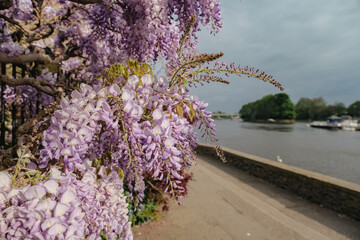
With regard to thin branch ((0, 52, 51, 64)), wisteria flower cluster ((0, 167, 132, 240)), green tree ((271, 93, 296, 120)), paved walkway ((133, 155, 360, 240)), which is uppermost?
green tree ((271, 93, 296, 120))

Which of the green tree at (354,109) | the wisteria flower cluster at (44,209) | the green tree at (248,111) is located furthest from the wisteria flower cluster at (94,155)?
the green tree at (354,109)

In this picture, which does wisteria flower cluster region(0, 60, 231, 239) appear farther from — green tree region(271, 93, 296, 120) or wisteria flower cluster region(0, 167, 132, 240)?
green tree region(271, 93, 296, 120)

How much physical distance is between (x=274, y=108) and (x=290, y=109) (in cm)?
660

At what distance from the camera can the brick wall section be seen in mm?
5594

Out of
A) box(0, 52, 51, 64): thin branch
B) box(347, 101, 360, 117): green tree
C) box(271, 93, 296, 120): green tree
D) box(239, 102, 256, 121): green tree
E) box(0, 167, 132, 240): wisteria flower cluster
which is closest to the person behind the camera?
box(0, 167, 132, 240): wisteria flower cluster

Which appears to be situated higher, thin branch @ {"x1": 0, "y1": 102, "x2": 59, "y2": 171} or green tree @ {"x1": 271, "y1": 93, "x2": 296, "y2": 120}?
green tree @ {"x1": 271, "y1": 93, "x2": 296, "y2": 120}

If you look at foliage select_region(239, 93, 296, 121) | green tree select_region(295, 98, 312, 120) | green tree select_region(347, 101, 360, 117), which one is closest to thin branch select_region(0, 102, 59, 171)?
foliage select_region(239, 93, 296, 121)

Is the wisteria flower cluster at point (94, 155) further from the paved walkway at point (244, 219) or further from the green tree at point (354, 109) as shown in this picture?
the green tree at point (354, 109)

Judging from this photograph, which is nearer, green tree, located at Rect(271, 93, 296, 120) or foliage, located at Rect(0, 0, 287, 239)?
foliage, located at Rect(0, 0, 287, 239)

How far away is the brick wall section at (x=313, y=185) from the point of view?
5.59 meters

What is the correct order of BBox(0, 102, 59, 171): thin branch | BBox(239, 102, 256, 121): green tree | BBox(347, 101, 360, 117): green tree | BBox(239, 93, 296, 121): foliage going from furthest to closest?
BBox(239, 102, 256, 121): green tree, BBox(347, 101, 360, 117): green tree, BBox(239, 93, 296, 121): foliage, BBox(0, 102, 59, 171): thin branch

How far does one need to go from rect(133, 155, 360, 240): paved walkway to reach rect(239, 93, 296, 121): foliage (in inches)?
4090

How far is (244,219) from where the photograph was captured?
196 inches

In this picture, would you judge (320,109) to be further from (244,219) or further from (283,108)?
(244,219)
